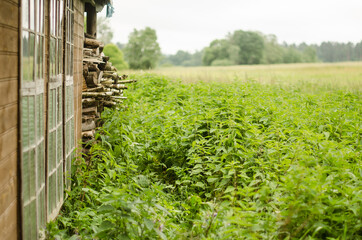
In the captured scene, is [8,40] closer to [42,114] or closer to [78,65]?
[42,114]

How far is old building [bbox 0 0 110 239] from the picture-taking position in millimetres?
2857

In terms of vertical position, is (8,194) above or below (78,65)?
below

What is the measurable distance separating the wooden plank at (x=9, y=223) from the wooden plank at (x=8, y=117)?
25.1 inches

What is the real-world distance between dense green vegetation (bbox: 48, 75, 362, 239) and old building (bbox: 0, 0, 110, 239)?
0.44m

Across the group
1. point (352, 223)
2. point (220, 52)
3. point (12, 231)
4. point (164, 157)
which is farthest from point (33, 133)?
point (220, 52)

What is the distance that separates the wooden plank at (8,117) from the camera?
2762 millimetres

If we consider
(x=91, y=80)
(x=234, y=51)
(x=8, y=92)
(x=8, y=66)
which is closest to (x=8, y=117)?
(x=8, y=92)

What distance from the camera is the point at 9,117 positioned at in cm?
291

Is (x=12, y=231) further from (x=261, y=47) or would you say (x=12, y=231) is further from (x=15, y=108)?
(x=261, y=47)

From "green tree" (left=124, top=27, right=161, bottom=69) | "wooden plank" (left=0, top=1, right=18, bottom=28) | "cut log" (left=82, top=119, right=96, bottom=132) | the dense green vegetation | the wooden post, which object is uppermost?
"green tree" (left=124, top=27, right=161, bottom=69)

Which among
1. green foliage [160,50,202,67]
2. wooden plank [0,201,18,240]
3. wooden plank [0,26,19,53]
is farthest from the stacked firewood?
green foliage [160,50,202,67]

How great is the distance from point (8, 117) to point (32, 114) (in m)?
0.57

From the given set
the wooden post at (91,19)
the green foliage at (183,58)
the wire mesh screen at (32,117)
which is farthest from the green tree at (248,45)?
the wire mesh screen at (32,117)

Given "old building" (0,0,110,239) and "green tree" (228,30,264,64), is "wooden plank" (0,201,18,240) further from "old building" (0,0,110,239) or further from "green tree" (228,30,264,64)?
"green tree" (228,30,264,64)
